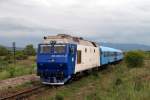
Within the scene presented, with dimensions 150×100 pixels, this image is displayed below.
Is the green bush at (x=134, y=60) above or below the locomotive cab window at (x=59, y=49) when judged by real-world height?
below

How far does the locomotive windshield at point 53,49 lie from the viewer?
22253 mm

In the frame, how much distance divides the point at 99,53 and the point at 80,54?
9.29 meters

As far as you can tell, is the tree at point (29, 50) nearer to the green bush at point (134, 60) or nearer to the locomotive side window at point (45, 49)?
the green bush at point (134, 60)

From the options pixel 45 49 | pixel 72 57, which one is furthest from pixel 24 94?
pixel 72 57

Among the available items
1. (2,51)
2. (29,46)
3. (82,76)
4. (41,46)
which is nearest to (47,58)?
(41,46)

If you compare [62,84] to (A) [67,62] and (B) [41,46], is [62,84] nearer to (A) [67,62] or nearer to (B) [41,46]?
(A) [67,62]

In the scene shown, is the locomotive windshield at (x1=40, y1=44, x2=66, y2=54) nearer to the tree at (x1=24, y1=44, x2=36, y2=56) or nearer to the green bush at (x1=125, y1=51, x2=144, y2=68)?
the green bush at (x1=125, y1=51, x2=144, y2=68)

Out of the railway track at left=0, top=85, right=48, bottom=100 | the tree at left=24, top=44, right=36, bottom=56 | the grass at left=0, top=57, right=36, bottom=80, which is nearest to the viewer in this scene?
the railway track at left=0, top=85, right=48, bottom=100

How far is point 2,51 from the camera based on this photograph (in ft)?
275

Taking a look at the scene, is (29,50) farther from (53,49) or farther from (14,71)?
(53,49)

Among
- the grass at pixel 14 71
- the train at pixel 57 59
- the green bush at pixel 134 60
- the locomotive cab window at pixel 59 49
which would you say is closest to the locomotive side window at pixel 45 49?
the train at pixel 57 59

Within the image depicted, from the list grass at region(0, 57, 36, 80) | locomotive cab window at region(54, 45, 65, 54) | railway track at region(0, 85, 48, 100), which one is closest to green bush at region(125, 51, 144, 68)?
grass at region(0, 57, 36, 80)

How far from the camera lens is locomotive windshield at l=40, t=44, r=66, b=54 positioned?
22253mm

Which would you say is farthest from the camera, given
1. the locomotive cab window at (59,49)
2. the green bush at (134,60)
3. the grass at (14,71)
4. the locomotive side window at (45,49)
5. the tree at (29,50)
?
the tree at (29,50)
